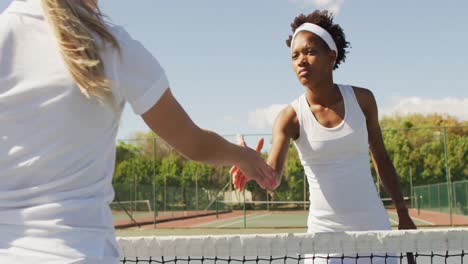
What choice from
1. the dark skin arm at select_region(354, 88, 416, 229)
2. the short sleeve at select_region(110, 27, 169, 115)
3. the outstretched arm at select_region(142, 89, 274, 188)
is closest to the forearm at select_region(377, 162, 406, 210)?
the dark skin arm at select_region(354, 88, 416, 229)

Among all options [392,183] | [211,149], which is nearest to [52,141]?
[211,149]

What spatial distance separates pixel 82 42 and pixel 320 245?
5.93ft

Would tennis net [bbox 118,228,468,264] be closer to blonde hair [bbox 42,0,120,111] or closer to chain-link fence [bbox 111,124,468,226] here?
blonde hair [bbox 42,0,120,111]

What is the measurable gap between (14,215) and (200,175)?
2763 centimetres

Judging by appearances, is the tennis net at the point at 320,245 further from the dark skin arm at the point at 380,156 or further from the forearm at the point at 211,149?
the forearm at the point at 211,149

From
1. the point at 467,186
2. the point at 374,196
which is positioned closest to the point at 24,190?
the point at 374,196

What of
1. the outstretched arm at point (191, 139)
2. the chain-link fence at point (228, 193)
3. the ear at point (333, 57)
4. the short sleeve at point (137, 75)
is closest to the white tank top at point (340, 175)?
the ear at point (333, 57)

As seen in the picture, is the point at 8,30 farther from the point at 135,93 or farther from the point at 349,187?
the point at 349,187

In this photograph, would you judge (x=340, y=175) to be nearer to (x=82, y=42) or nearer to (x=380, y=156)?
(x=380, y=156)

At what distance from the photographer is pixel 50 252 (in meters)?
1.32

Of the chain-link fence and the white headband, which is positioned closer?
the white headband

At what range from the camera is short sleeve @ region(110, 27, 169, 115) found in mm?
1380

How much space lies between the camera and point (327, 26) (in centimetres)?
333

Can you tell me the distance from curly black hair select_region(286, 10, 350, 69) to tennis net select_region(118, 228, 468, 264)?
88 centimetres
